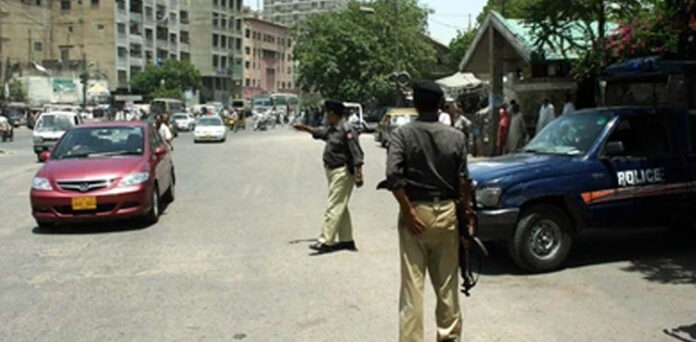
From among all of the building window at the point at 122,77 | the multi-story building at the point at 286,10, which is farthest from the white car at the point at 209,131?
the multi-story building at the point at 286,10

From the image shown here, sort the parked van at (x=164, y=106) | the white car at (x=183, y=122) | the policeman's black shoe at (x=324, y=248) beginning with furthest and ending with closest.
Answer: the parked van at (x=164, y=106), the white car at (x=183, y=122), the policeman's black shoe at (x=324, y=248)

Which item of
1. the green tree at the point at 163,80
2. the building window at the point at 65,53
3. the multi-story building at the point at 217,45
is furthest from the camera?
the multi-story building at the point at 217,45

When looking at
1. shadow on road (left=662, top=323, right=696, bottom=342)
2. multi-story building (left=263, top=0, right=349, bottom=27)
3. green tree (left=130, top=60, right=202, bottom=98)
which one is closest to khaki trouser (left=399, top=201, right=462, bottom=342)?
shadow on road (left=662, top=323, right=696, bottom=342)

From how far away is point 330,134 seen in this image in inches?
322

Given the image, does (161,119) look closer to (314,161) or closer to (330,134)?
(314,161)

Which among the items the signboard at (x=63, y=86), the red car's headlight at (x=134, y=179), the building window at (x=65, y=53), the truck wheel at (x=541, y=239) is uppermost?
the building window at (x=65, y=53)

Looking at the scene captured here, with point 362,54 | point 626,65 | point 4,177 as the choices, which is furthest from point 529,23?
point 362,54

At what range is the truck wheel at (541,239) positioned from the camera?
7.04 meters

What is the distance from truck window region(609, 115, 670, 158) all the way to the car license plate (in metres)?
6.68

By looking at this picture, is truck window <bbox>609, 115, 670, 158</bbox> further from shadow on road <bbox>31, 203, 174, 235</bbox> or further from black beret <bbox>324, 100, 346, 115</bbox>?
shadow on road <bbox>31, 203, 174, 235</bbox>

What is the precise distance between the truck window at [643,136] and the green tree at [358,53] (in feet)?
138

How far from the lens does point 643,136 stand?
7840mm

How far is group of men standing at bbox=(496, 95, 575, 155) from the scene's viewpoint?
16906mm

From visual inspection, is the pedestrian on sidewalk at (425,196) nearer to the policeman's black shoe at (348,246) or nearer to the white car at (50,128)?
the policeman's black shoe at (348,246)
